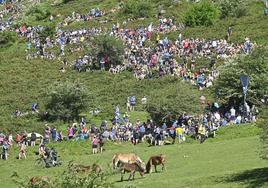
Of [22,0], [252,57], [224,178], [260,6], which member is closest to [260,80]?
[252,57]

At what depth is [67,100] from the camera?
5947 centimetres

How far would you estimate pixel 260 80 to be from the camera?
170ft

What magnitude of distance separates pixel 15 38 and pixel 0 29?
1139 centimetres

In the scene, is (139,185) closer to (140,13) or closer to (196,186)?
(196,186)

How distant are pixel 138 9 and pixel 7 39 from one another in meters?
21.8

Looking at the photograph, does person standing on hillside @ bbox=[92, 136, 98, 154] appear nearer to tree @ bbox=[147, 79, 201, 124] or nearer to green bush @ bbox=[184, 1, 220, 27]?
tree @ bbox=[147, 79, 201, 124]

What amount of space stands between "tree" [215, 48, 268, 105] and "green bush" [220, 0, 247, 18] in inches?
1588

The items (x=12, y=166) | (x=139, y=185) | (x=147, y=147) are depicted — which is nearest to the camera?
(x=139, y=185)

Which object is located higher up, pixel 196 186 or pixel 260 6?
pixel 260 6

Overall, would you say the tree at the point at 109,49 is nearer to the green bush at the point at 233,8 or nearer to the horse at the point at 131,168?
the green bush at the point at 233,8

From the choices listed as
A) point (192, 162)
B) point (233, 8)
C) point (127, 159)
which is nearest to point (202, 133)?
point (192, 162)

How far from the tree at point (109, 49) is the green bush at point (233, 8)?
23915 millimetres

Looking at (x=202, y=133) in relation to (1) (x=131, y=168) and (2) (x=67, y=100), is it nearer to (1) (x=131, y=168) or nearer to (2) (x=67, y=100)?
(1) (x=131, y=168)

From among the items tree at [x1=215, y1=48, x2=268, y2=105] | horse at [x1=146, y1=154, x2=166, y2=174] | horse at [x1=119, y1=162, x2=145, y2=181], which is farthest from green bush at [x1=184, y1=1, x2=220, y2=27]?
horse at [x1=119, y1=162, x2=145, y2=181]
